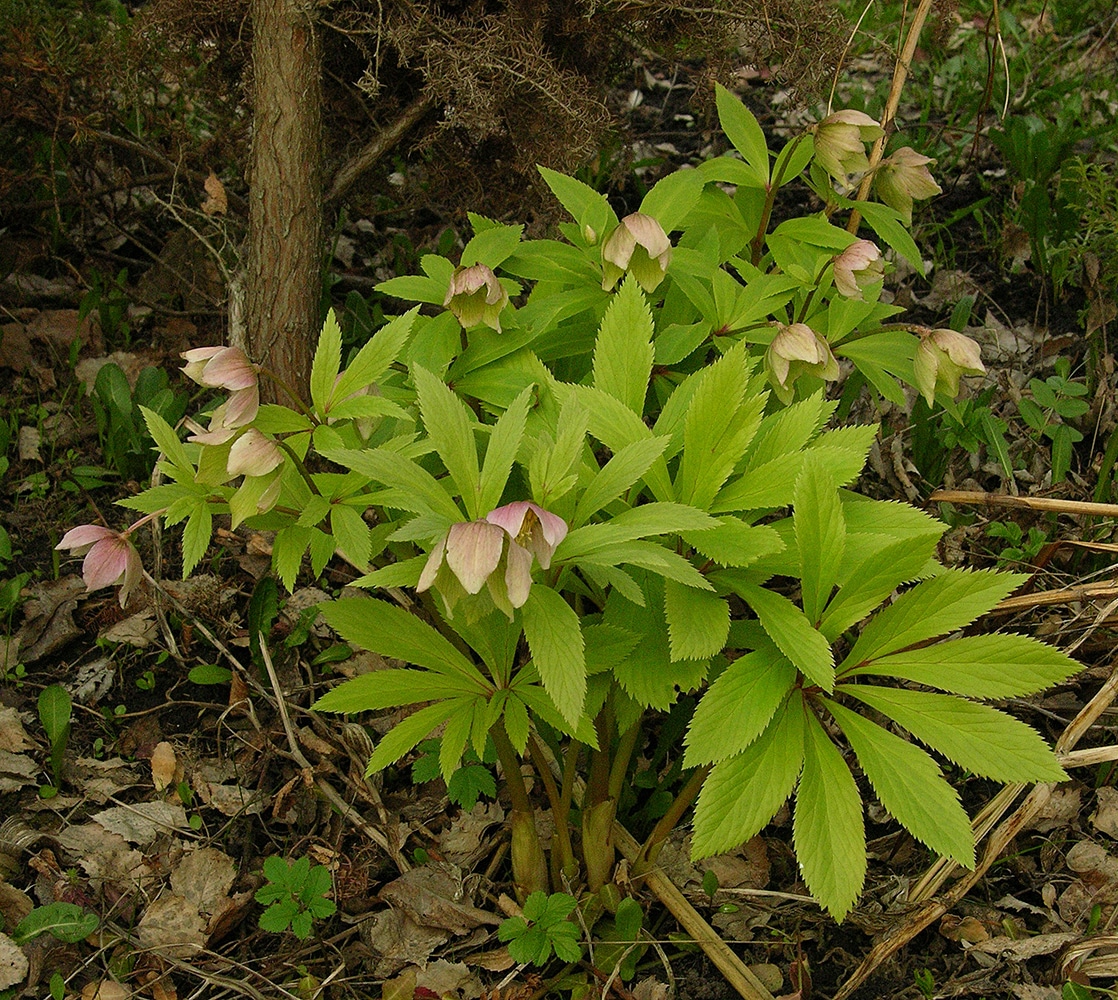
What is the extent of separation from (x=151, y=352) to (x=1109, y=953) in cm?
237

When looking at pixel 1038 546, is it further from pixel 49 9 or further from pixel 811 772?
pixel 49 9

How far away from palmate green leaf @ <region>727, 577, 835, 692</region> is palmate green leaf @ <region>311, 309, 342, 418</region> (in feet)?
1.91

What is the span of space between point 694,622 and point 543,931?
2.02 feet

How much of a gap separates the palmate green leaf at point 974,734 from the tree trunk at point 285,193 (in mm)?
1395

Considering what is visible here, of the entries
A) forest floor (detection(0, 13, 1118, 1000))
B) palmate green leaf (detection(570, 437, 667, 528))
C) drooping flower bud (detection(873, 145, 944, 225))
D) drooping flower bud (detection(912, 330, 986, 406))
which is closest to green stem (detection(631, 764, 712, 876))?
forest floor (detection(0, 13, 1118, 1000))

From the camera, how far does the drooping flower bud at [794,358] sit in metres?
1.47

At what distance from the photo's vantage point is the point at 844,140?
1.67m

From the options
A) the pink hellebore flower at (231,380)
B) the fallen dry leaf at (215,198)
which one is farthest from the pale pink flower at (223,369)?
the fallen dry leaf at (215,198)

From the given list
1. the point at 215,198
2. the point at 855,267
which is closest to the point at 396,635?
the point at 855,267

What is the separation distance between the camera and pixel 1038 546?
2098mm

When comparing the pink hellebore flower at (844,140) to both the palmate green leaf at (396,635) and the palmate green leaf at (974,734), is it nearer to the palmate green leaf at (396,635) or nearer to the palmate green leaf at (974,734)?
the palmate green leaf at (974,734)

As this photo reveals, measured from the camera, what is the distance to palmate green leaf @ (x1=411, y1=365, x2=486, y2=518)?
120 centimetres

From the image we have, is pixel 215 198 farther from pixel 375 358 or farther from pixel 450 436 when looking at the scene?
pixel 450 436

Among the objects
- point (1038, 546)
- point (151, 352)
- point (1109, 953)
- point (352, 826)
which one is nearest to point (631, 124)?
point (151, 352)
